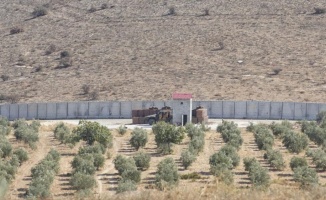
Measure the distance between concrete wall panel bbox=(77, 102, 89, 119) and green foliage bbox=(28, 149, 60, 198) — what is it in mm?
32937

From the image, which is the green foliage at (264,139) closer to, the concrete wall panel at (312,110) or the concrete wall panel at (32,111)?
the concrete wall panel at (312,110)

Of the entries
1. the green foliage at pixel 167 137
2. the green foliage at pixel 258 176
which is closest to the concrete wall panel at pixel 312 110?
the green foliage at pixel 167 137

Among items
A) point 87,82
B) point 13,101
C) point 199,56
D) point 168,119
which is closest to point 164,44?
point 199,56

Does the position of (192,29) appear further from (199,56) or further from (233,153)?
(233,153)

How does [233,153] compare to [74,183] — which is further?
[233,153]

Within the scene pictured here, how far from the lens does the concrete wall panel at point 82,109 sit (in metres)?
79.4

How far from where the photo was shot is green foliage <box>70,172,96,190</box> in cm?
3558

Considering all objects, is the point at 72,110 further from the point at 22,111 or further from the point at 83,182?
the point at 83,182

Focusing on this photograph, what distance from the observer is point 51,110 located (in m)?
79.6

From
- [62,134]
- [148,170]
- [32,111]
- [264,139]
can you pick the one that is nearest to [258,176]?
[148,170]

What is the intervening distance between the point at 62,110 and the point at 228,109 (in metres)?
15.2

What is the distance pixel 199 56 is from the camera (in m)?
99.6

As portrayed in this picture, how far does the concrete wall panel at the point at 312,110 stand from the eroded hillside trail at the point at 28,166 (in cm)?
2513

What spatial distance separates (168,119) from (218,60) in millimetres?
26970
